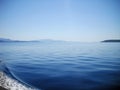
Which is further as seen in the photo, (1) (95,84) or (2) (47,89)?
(1) (95,84)

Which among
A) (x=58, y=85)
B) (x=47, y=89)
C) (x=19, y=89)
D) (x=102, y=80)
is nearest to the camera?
(x=19, y=89)

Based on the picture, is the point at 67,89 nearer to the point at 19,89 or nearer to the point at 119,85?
the point at 19,89

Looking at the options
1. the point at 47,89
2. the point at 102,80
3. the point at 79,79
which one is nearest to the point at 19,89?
the point at 47,89

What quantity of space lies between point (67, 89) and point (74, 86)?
739 millimetres

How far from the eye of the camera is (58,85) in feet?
29.0

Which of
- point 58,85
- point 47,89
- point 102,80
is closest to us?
point 47,89

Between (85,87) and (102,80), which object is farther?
(102,80)

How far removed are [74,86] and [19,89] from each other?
3.52 metres

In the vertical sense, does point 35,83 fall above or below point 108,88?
above

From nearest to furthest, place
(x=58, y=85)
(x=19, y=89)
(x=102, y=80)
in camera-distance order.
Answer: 1. (x=19, y=89)
2. (x=58, y=85)
3. (x=102, y=80)

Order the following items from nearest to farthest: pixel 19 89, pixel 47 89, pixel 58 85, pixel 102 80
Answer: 1. pixel 19 89
2. pixel 47 89
3. pixel 58 85
4. pixel 102 80

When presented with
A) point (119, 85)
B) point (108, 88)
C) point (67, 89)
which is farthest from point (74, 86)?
point (119, 85)

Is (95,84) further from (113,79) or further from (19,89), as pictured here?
(19,89)

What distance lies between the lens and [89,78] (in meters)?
10.2
